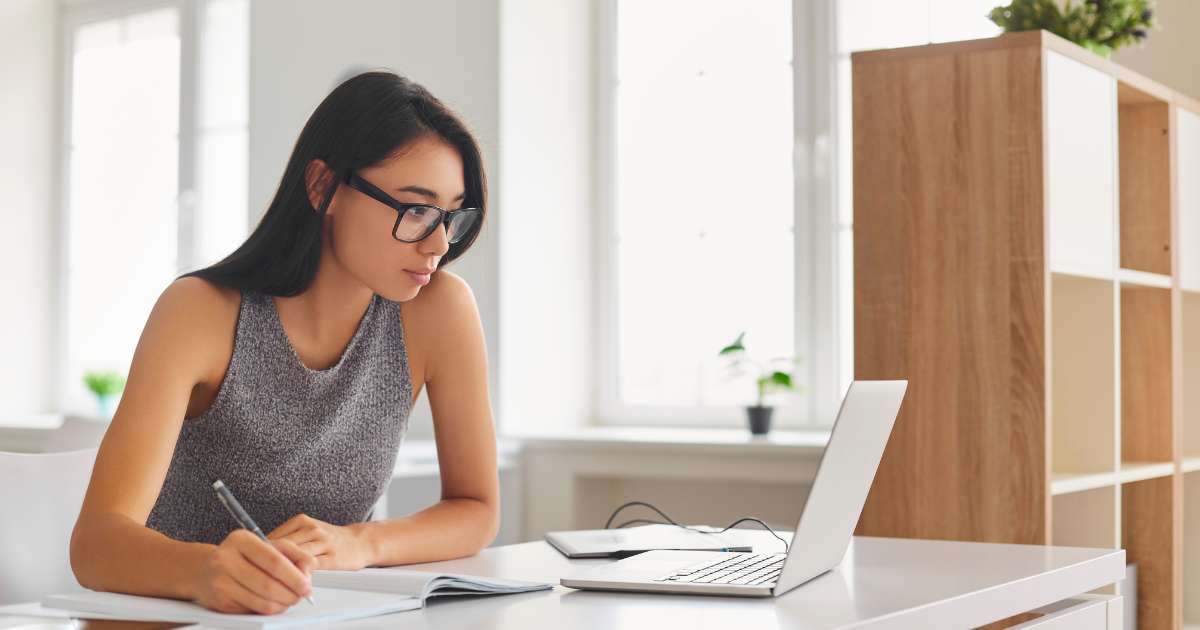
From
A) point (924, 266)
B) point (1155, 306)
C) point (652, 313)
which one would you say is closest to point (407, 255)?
point (924, 266)

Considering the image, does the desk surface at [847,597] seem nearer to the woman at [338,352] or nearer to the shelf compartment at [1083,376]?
the woman at [338,352]

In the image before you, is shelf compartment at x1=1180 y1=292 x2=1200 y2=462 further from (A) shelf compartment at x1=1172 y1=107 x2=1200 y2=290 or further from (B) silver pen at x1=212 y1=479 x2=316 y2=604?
(B) silver pen at x1=212 y1=479 x2=316 y2=604

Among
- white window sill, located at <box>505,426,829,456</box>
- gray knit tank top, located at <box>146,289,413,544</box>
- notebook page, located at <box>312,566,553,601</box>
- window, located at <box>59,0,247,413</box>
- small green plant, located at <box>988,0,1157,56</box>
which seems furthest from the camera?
window, located at <box>59,0,247,413</box>

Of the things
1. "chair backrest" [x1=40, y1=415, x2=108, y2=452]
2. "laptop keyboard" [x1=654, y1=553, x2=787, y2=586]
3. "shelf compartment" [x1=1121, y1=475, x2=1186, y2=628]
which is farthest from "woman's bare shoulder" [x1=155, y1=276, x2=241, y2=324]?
"shelf compartment" [x1=1121, y1=475, x2=1186, y2=628]

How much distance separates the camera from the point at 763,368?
371cm

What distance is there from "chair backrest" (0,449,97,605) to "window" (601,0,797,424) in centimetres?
231

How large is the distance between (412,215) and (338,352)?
0.29 metres

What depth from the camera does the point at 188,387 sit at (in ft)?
5.43

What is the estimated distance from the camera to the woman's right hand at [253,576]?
3.73 feet

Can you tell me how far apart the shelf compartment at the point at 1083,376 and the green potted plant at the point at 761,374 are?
0.79 meters

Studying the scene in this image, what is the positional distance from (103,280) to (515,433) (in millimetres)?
2275

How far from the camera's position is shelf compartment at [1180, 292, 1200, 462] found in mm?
3205

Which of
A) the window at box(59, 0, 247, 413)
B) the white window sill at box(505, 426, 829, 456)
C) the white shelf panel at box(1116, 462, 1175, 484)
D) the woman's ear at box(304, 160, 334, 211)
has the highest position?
the window at box(59, 0, 247, 413)

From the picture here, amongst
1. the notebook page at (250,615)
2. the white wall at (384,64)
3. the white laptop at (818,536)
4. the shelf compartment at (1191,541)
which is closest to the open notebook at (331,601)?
the notebook page at (250,615)
